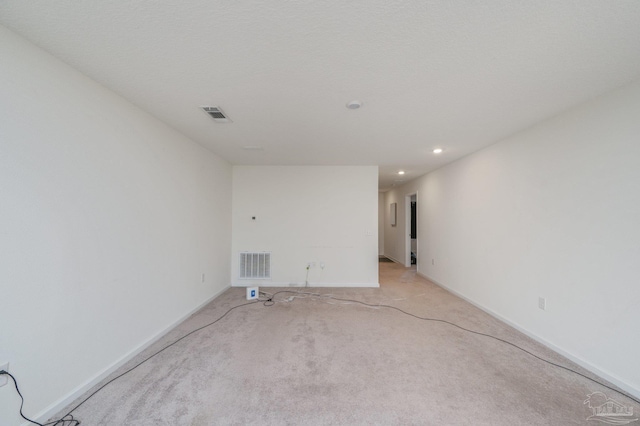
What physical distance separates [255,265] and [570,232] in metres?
4.51

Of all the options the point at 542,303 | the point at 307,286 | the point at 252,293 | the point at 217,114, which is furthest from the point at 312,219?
the point at 542,303

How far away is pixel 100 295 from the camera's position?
1.94 metres

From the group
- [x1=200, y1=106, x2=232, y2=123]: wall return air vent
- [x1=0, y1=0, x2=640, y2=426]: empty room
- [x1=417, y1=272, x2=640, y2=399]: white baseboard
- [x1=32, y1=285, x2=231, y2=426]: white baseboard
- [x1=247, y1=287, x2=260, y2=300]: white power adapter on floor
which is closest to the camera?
[x1=0, y1=0, x2=640, y2=426]: empty room

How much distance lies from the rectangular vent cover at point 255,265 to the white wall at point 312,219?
0.36 feet

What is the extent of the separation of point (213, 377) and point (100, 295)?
1.17 m

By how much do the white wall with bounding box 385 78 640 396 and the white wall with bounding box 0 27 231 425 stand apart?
167 inches

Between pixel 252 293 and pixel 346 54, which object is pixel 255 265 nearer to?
pixel 252 293

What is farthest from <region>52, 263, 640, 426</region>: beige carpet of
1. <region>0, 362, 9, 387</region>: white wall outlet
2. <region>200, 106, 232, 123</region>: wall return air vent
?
<region>200, 106, 232, 123</region>: wall return air vent

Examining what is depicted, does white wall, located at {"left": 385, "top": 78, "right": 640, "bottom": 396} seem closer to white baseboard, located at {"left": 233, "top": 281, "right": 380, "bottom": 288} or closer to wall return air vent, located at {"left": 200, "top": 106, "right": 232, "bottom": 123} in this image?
white baseboard, located at {"left": 233, "top": 281, "right": 380, "bottom": 288}

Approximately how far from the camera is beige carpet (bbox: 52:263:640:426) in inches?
63.3

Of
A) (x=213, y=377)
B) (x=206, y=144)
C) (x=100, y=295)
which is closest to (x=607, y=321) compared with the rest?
(x=213, y=377)

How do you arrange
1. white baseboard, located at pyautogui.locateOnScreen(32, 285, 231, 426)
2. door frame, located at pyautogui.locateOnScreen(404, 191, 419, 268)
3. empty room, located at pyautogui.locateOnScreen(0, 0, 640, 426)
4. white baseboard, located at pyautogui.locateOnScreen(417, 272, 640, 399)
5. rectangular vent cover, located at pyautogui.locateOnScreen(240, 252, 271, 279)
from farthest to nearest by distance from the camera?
door frame, located at pyautogui.locateOnScreen(404, 191, 419, 268) < rectangular vent cover, located at pyautogui.locateOnScreen(240, 252, 271, 279) < white baseboard, located at pyautogui.locateOnScreen(417, 272, 640, 399) < white baseboard, located at pyautogui.locateOnScreen(32, 285, 231, 426) < empty room, located at pyautogui.locateOnScreen(0, 0, 640, 426)

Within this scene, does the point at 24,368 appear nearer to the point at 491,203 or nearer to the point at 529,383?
the point at 529,383

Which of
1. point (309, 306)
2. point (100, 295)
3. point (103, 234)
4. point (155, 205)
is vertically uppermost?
point (155, 205)
